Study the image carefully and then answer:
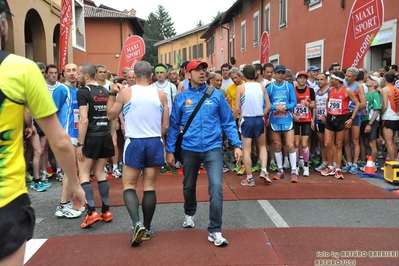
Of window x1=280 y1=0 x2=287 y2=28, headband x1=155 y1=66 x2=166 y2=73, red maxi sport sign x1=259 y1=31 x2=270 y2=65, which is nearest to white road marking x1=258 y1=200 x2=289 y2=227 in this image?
headband x1=155 y1=66 x2=166 y2=73

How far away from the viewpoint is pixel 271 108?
754cm

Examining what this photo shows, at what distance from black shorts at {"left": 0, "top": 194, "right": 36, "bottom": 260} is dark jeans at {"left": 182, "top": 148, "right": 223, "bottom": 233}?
2.64 meters

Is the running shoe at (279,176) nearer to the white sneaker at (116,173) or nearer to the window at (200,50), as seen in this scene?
the white sneaker at (116,173)

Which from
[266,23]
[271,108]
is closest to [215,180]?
[271,108]

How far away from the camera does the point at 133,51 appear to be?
11227 millimetres

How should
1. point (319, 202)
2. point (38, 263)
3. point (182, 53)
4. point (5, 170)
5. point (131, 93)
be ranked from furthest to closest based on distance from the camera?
point (182, 53)
point (319, 202)
point (131, 93)
point (38, 263)
point (5, 170)

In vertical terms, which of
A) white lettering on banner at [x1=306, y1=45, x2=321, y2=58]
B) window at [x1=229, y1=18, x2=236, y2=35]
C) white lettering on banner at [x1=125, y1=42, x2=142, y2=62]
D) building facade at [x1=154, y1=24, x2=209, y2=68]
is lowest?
white lettering on banner at [x1=125, y1=42, x2=142, y2=62]

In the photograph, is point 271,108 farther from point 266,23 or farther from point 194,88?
point 266,23

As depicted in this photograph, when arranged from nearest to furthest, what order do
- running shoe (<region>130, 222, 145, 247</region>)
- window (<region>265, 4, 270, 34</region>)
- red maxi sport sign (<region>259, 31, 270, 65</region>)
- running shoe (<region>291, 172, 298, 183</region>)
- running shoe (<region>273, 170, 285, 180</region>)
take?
running shoe (<region>130, 222, 145, 247</region>), running shoe (<region>291, 172, 298, 183</region>), running shoe (<region>273, 170, 285, 180</region>), red maxi sport sign (<region>259, 31, 270, 65</region>), window (<region>265, 4, 270, 34</region>)

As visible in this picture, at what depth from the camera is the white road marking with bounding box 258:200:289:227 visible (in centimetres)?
521

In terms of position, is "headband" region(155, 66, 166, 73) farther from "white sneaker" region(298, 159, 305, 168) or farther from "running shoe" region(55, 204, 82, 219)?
"running shoe" region(55, 204, 82, 219)

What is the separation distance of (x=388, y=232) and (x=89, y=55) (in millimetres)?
33807

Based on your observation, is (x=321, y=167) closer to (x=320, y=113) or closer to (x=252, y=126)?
(x=320, y=113)

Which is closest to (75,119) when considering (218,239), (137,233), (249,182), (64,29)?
(137,233)
